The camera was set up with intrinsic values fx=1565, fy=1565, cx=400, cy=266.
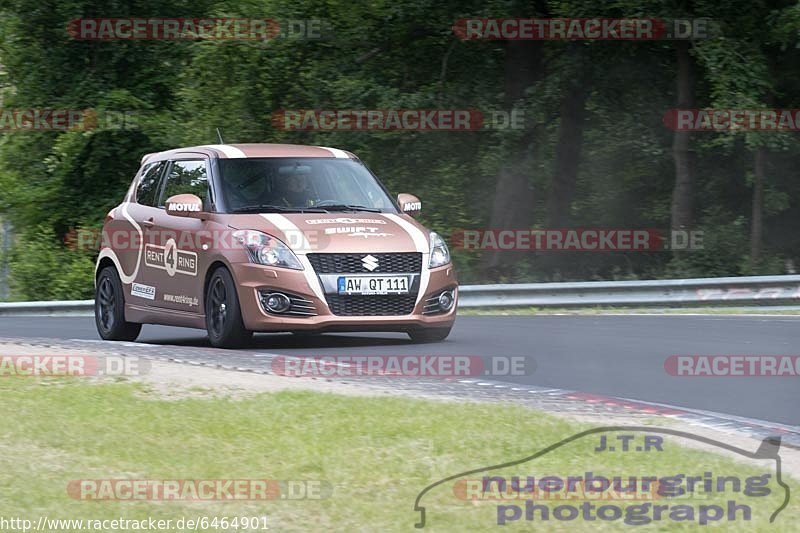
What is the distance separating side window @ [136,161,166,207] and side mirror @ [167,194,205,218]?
4.05ft

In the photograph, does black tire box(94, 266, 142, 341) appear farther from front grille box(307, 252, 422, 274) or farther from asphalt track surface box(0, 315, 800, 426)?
front grille box(307, 252, 422, 274)

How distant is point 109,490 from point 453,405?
9.05 ft

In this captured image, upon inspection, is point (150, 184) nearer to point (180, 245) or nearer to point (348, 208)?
point (180, 245)

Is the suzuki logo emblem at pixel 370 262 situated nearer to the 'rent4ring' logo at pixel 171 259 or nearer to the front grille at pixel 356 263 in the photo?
the front grille at pixel 356 263

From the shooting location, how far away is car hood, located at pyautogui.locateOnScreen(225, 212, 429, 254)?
13.1 metres

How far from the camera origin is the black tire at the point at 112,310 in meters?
15.4

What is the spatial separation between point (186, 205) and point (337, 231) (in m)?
1.44

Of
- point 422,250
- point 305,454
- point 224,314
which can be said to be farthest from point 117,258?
point 305,454

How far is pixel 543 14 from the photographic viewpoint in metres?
29.7

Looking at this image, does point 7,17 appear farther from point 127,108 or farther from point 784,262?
point 784,262

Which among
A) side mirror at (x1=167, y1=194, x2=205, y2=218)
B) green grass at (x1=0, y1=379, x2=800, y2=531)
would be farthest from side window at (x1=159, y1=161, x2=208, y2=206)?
green grass at (x1=0, y1=379, x2=800, y2=531)

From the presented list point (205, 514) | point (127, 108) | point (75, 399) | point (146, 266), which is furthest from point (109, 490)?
point (127, 108)

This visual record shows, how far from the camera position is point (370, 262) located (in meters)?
13.2

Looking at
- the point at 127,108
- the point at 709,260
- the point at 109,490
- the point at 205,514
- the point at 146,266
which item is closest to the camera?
the point at 205,514
